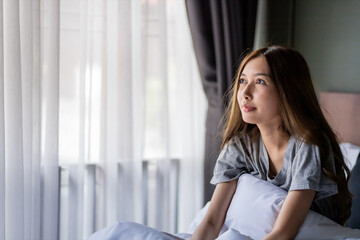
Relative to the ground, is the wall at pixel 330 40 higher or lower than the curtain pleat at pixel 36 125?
higher

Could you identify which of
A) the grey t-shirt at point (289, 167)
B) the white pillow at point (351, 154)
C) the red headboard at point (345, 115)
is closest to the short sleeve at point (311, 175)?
the grey t-shirt at point (289, 167)

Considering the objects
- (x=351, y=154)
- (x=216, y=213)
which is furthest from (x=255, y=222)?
(x=351, y=154)

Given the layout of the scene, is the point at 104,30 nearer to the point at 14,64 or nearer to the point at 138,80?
the point at 138,80

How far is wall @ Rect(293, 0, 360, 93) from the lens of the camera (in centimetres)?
253

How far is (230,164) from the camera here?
190 cm

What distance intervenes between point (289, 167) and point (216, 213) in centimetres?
31

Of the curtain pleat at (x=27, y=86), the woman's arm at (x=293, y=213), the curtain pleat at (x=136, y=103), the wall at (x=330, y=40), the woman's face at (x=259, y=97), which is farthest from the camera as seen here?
the curtain pleat at (x=136, y=103)

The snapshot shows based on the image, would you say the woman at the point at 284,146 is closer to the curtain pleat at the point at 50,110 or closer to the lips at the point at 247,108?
the lips at the point at 247,108

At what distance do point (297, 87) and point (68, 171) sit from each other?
132 centimetres

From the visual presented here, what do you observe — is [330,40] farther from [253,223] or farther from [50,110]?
[50,110]

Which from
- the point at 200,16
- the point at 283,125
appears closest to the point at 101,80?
the point at 200,16

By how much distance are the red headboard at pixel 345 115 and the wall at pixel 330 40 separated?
10 centimetres

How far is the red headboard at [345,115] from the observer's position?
2.39m

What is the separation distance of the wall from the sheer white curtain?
66 centimetres
